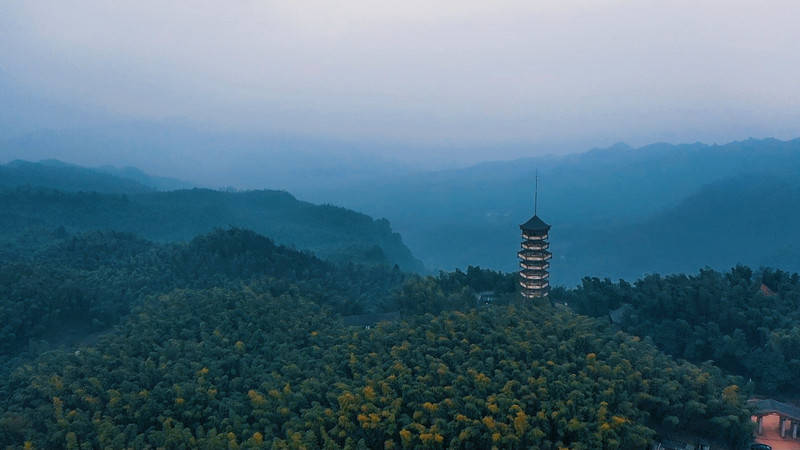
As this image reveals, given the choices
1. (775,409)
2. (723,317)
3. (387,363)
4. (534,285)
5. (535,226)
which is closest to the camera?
(775,409)

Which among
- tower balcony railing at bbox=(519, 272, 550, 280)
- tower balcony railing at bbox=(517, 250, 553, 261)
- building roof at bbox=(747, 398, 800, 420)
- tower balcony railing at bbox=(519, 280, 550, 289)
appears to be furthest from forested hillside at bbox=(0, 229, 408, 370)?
building roof at bbox=(747, 398, 800, 420)

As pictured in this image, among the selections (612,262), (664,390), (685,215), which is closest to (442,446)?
(664,390)

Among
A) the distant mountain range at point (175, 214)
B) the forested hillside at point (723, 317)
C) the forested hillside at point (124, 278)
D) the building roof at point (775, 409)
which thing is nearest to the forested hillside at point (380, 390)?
the building roof at point (775, 409)

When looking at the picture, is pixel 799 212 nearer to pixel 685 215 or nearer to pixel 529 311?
pixel 685 215

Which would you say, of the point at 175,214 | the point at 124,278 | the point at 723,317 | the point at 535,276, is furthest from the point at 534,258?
the point at 175,214

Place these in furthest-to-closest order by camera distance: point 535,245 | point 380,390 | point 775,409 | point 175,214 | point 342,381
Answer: point 175,214 → point 535,245 → point 342,381 → point 775,409 → point 380,390

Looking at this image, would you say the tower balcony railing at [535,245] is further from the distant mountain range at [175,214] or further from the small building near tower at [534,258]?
the distant mountain range at [175,214]

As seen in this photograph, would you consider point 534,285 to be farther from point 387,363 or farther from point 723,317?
point 387,363

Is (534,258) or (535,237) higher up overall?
(535,237)
